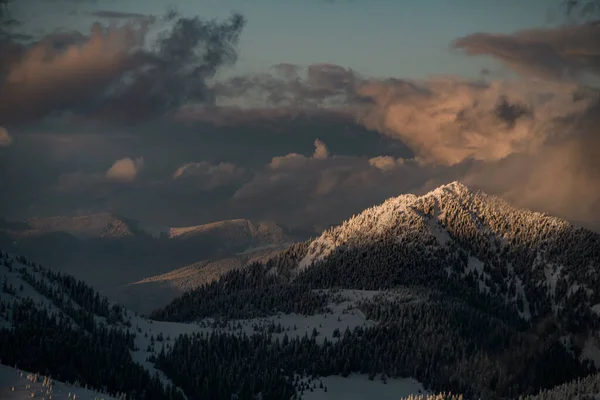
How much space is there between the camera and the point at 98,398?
199m

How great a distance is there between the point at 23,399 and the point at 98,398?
16.1 metres

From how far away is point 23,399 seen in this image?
19200 centimetres

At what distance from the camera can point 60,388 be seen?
200m

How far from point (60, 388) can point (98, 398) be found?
29.2 ft

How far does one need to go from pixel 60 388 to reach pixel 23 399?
974 cm
